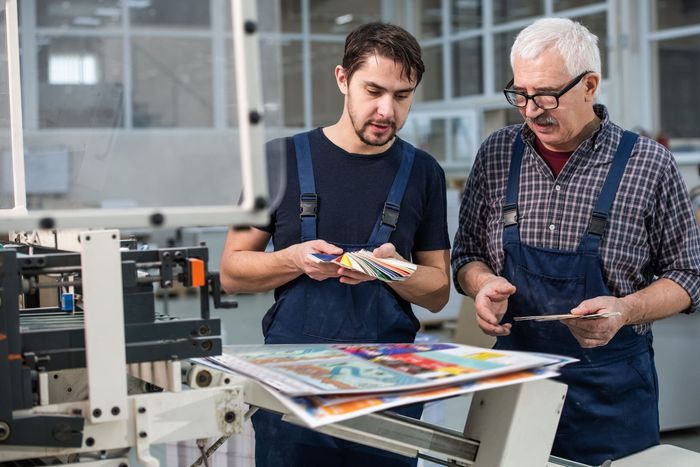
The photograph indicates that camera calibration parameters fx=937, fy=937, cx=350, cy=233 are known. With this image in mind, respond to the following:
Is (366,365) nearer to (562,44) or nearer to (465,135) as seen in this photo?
(562,44)

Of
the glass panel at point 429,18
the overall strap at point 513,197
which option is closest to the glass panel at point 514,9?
the glass panel at point 429,18

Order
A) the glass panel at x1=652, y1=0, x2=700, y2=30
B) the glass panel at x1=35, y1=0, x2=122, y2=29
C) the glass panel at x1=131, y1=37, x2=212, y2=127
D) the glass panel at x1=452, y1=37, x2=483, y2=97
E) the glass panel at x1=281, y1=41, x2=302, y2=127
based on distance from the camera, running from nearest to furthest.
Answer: the glass panel at x1=131, y1=37, x2=212, y2=127 → the glass panel at x1=35, y1=0, x2=122, y2=29 → the glass panel at x1=652, y1=0, x2=700, y2=30 → the glass panel at x1=452, y1=37, x2=483, y2=97 → the glass panel at x1=281, y1=41, x2=302, y2=127

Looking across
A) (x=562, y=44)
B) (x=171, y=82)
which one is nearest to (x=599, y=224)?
(x=562, y=44)

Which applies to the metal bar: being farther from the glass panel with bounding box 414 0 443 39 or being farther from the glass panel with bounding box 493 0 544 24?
the glass panel with bounding box 414 0 443 39

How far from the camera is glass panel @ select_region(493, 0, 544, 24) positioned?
1416cm

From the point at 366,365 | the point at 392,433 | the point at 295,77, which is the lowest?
the point at 392,433

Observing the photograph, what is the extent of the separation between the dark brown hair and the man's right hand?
16.6 inches

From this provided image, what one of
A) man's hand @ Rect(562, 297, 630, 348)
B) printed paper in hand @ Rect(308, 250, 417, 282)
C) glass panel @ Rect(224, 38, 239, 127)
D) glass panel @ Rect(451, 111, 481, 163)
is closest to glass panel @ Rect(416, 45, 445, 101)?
glass panel @ Rect(451, 111, 481, 163)

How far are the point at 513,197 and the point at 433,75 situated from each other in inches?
574

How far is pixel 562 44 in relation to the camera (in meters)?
2.08

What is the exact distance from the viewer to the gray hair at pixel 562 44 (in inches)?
81.7

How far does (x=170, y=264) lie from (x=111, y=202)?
135 mm

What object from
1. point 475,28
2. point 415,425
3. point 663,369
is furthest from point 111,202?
point 475,28

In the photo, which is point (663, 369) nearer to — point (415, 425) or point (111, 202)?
point (415, 425)
